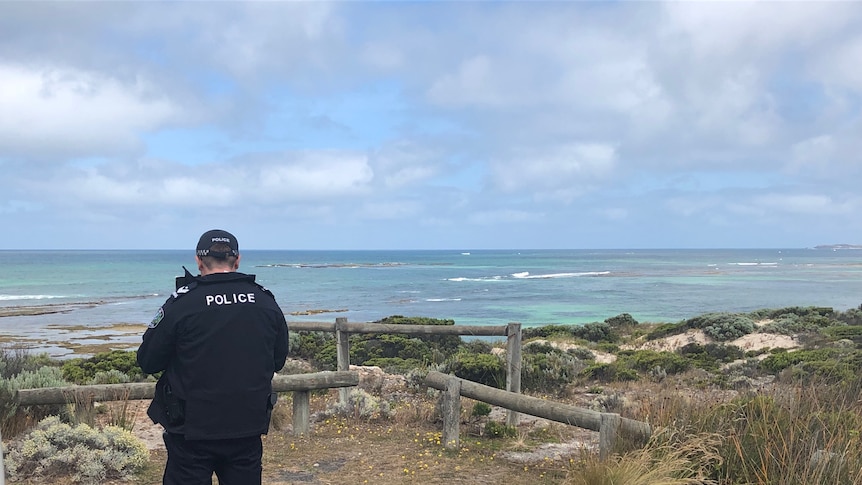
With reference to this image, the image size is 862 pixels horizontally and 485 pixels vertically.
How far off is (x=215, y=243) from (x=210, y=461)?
44.8 inches

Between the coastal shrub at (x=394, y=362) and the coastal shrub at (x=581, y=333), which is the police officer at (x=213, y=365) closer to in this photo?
the coastal shrub at (x=394, y=362)

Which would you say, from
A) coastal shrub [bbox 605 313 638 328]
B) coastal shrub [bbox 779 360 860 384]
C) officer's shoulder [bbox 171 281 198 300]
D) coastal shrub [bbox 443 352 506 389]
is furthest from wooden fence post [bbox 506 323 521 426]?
coastal shrub [bbox 605 313 638 328]

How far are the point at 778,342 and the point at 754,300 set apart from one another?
25.0 meters

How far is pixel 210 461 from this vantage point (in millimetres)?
3523

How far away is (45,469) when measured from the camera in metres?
5.01

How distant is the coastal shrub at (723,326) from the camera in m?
18.8

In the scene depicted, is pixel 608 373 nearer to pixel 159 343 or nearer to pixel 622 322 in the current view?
pixel 159 343

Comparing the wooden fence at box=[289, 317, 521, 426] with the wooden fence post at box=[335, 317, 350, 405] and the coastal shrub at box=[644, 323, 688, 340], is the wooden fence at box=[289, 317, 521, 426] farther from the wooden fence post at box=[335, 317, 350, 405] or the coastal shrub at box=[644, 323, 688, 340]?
the coastal shrub at box=[644, 323, 688, 340]

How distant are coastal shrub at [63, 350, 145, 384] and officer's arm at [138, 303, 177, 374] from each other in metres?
7.09

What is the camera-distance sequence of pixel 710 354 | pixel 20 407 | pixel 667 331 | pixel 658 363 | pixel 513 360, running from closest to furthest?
pixel 20 407 < pixel 513 360 < pixel 658 363 < pixel 710 354 < pixel 667 331

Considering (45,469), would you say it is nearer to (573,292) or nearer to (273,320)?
(273,320)

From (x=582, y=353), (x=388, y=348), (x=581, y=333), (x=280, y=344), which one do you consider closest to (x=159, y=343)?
(x=280, y=344)

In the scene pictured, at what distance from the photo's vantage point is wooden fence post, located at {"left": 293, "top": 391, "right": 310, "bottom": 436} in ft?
21.5

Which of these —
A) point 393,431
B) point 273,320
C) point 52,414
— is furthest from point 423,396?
point 273,320
